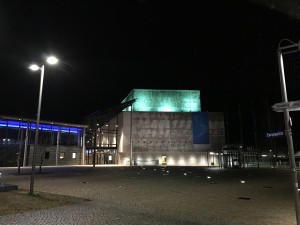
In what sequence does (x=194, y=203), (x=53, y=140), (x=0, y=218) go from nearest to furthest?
(x=0, y=218)
(x=194, y=203)
(x=53, y=140)

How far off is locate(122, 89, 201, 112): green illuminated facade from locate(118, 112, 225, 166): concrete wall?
364 centimetres

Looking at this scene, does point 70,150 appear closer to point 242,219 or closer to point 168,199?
point 168,199

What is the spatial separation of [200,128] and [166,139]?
9.61 meters

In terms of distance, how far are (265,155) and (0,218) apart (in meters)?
78.3

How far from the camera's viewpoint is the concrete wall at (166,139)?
6619 cm

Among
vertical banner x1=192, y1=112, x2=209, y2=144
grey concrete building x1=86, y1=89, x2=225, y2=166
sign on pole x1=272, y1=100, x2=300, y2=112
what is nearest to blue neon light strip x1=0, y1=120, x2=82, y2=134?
grey concrete building x1=86, y1=89, x2=225, y2=166

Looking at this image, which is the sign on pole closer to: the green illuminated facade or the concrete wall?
the concrete wall

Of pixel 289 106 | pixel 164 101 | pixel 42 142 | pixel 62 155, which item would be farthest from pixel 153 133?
pixel 289 106

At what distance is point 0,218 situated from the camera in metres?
8.31

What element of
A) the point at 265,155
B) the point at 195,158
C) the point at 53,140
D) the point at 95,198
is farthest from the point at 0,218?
the point at 265,155

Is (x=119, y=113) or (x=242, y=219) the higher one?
(x=119, y=113)

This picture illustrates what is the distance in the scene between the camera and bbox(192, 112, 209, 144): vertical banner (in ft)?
223

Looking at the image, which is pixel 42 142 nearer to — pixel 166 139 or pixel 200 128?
pixel 166 139

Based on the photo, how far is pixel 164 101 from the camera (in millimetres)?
73188
